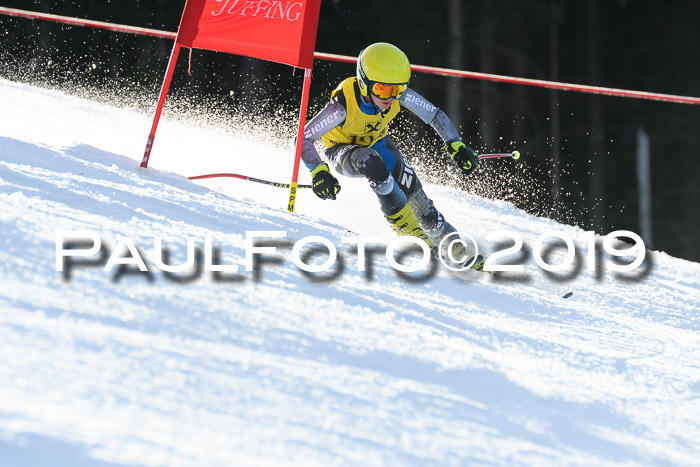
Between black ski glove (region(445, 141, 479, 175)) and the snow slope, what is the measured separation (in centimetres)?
61

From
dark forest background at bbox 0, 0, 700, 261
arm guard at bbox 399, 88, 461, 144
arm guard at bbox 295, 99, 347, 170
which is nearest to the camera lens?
arm guard at bbox 295, 99, 347, 170

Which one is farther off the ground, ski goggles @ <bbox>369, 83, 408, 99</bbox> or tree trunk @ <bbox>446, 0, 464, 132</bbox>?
tree trunk @ <bbox>446, 0, 464, 132</bbox>

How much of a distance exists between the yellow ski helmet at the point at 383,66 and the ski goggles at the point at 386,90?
0.01 meters

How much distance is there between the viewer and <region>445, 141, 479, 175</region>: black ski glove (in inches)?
171

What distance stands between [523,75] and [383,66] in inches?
583

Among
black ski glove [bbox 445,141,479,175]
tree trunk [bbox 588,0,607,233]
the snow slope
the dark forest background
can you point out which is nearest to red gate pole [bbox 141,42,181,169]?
the snow slope

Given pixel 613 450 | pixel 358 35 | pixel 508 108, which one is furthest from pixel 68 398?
pixel 508 108

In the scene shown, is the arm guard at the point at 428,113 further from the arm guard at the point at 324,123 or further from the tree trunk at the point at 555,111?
the tree trunk at the point at 555,111

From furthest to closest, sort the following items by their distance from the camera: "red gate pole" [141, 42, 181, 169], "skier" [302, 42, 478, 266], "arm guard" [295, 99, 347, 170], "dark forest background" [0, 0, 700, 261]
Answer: "dark forest background" [0, 0, 700, 261]
"red gate pole" [141, 42, 181, 169]
"arm guard" [295, 99, 347, 170]
"skier" [302, 42, 478, 266]

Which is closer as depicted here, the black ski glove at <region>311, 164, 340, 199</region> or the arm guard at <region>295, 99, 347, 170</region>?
the black ski glove at <region>311, 164, 340, 199</region>

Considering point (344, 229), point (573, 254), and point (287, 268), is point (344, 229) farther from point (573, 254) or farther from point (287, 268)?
point (573, 254)

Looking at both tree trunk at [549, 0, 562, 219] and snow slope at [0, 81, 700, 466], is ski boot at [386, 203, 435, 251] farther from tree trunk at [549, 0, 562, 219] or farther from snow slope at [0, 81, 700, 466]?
tree trunk at [549, 0, 562, 219]

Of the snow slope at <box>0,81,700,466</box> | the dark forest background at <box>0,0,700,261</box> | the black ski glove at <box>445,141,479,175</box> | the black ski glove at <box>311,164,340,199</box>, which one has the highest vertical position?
the dark forest background at <box>0,0,700,261</box>

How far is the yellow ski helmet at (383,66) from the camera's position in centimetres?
403
